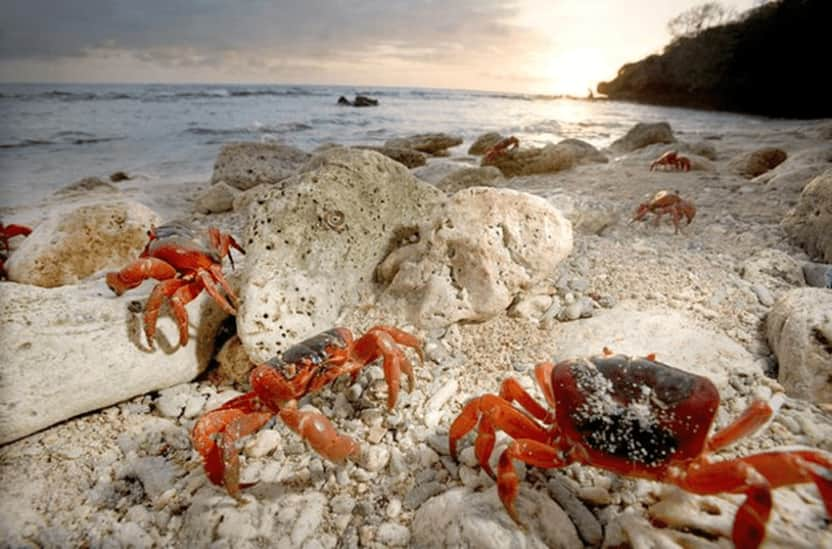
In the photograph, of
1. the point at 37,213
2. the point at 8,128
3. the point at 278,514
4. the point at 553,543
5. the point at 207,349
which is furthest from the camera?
the point at 8,128

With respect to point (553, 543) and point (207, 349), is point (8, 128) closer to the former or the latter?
point (207, 349)

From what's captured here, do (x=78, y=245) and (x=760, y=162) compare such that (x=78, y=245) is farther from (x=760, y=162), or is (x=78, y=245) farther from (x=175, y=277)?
(x=760, y=162)

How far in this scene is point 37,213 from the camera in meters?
6.96

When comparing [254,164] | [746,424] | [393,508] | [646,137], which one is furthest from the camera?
[646,137]

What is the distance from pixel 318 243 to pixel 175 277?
1.10 metres

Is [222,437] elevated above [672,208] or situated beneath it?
situated beneath

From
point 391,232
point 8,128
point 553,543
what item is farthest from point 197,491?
point 8,128

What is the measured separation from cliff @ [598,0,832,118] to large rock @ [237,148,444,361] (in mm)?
26145

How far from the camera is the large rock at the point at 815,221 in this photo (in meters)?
3.73

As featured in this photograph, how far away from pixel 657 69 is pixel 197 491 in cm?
4543

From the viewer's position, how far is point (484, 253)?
2.95 metres

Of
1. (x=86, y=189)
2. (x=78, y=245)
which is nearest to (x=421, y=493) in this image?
(x=78, y=245)

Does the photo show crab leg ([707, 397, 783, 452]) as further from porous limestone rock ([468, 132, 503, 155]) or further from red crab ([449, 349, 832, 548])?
porous limestone rock ([468, 132, 503, 155])

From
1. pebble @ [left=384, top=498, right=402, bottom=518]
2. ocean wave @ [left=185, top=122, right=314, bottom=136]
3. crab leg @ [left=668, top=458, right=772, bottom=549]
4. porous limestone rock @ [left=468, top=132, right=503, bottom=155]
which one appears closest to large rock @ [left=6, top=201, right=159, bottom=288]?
pebble @ [left=384, top=498, right=402, bottom=518]
